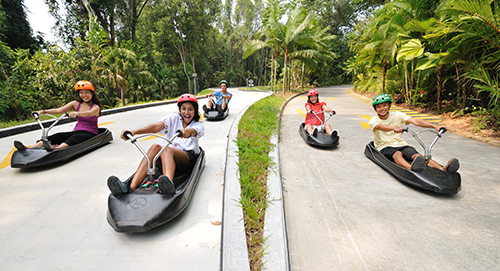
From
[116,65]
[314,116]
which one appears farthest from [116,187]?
[116,65]

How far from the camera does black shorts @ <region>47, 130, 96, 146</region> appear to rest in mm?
3862

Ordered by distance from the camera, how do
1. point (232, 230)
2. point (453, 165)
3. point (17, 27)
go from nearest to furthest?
point (232, 230) < point (453, 165) < point (17, 27)

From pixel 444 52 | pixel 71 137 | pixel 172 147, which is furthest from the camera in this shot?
pixel 444 52

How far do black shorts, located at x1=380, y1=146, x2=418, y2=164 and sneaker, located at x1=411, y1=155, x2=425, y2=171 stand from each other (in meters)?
0.37

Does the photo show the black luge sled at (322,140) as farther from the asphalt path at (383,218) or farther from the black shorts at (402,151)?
the black shorts at (402,151)

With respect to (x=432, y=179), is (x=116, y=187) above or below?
above

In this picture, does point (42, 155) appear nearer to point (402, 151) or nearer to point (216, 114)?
point (216, 114)

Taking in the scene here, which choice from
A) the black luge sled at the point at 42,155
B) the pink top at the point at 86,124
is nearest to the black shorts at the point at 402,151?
the black luge sled at the point at 42,155

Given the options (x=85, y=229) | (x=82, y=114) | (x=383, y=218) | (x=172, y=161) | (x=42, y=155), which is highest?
(x=82, y=114)

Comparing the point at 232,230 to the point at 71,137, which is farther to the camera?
the point at 71,137

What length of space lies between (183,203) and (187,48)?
99.0ft

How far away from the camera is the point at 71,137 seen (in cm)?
393

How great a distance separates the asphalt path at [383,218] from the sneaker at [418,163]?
1.09 feet

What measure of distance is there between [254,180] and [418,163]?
222cm
